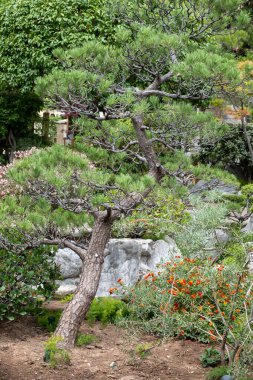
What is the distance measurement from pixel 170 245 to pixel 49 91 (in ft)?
9.04

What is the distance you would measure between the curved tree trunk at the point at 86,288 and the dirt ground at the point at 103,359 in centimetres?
15

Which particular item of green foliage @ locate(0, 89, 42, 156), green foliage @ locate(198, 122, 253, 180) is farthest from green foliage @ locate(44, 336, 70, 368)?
green foliage @ locate(0, 89, 42, 156)

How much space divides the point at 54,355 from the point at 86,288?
60cm

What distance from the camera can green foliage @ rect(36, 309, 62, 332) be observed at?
534 centimetres

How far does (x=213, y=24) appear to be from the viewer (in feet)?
18.5

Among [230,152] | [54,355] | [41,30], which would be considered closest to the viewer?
[54,355]

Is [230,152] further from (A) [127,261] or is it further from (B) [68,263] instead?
(B) [68,263]

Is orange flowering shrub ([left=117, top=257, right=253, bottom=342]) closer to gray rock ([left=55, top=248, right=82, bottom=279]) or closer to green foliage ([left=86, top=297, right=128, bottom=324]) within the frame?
green foliage ([left=86, top=297, right=128, bottom=324])

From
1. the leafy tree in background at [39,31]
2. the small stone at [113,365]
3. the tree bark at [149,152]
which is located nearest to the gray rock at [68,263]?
the tree bark at [149,152]

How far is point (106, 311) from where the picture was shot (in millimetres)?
5625

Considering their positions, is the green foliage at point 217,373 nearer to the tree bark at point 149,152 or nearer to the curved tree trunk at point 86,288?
the curved tree trunk at point 86,288

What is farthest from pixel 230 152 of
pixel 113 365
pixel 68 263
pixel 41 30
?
pixel 113 365

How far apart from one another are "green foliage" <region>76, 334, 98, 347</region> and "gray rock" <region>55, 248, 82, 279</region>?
1.42 metres

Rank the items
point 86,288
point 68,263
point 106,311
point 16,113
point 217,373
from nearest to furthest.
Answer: point 217,373 → point 86,288 → point 106,311 → point 68,263 → point 16,113
